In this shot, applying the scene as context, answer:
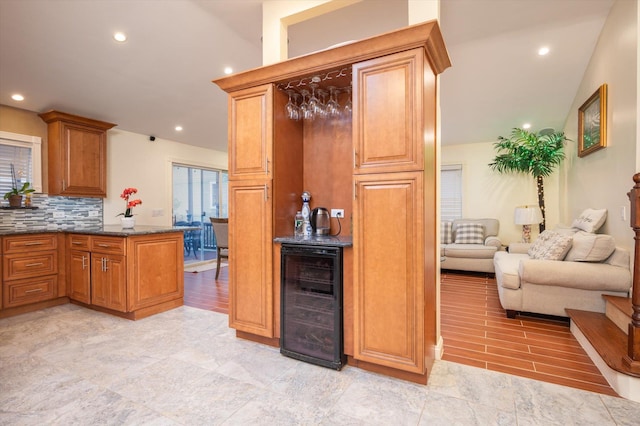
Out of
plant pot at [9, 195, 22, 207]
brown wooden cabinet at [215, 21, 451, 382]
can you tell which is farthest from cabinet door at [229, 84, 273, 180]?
plant pot at [9, 195, 22, 207]

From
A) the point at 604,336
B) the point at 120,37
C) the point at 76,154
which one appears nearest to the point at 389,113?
the point at 604,336

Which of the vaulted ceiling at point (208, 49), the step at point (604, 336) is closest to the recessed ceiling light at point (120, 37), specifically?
the vaulted ceiling at point (208, 49)

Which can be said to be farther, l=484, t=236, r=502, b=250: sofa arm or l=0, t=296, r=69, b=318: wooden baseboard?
l=484, t=236, r=502, b=250: sofa arm

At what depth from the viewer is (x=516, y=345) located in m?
2.62

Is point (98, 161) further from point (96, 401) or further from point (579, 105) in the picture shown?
point (579, 105)

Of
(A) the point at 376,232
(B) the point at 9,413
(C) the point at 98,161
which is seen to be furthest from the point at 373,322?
(C) the point at 98,161

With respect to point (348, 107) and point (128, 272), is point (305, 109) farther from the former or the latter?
point (128, 272)

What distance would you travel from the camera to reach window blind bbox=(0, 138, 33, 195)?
400 centimetres

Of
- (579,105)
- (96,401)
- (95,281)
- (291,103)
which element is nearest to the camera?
→ (96,401)

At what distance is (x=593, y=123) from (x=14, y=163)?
7.09m

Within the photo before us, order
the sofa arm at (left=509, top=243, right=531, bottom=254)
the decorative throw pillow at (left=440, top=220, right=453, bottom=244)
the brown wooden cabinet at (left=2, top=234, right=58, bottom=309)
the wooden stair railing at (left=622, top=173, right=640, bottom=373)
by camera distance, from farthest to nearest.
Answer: the decorative throw pillow at (left=440, top=220, right=453, bottom=244) → the sofa arm at (left=509, top=243, right=531, bottom=254) → the brown wooden cabinet at (left=2, top=234, right=58, bottom=309) → the wooden stair railing at (left=622, top=173, right=640, bottom=373)

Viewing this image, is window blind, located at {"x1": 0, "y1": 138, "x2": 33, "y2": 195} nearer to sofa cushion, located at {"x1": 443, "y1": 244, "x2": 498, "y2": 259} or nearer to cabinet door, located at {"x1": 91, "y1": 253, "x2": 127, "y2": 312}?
cabinet door, located at {"x1": 91, "y1": 253, "x2": 127, "y2": 312}

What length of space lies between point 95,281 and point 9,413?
1.98 metres

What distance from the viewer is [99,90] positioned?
3.83 m
